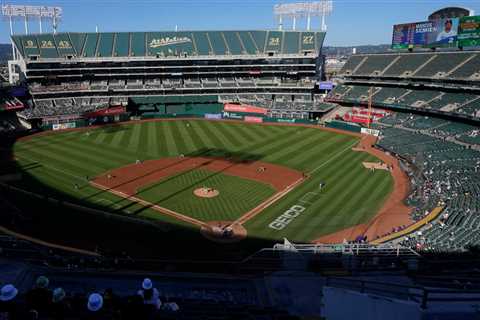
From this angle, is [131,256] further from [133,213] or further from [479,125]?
[479,125]

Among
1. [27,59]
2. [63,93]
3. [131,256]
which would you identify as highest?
[27,59]

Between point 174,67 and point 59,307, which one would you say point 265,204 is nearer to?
point 59,307

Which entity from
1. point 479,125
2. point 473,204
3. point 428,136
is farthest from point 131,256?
point 479,125

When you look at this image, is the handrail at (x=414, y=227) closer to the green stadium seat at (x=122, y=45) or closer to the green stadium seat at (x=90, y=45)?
the green stadium seat at (x=122, y=45)

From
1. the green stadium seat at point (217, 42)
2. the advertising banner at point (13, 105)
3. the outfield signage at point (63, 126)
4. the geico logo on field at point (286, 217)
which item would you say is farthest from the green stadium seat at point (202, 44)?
the geico logo on field at point (286, 217)

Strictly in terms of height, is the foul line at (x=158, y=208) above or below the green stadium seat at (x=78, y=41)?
below

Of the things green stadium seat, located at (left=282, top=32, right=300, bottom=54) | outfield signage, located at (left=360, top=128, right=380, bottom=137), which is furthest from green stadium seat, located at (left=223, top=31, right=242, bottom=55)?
outfield signage, located at (left=360, top=128, right=380, bottom=137)
